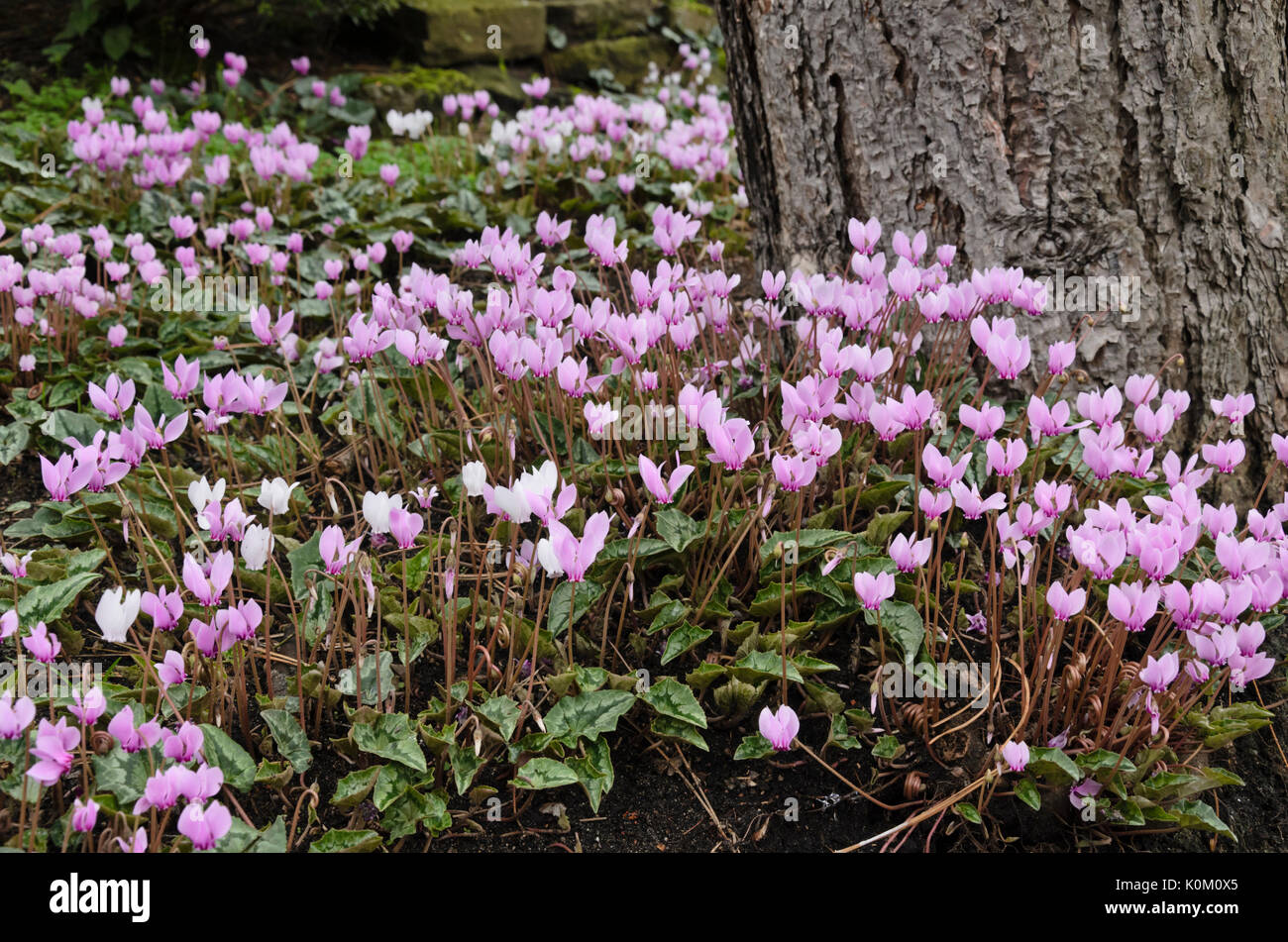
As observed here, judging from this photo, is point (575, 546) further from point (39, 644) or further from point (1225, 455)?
point (1225, 455)

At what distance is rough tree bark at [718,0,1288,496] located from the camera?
277 centimetres

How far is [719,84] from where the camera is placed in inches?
329

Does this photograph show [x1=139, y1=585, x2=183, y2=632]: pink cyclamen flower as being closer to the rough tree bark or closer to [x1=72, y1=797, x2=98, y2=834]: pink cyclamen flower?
[x1=72, y1=797, x2=98, y2=834]: pink cyclamen flower

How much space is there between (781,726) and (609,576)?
670 millimetres

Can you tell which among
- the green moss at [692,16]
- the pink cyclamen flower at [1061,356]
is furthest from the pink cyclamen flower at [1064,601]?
the green moss at [692,16]

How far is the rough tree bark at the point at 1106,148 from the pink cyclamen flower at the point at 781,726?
1.62 m

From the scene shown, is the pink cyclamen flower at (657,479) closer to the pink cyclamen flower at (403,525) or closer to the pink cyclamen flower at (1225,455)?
the pink cyclamen flower at (403,525)

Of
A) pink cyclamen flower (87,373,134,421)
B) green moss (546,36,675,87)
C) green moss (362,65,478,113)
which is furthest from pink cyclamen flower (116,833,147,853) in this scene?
green moss (546,36,675,87)

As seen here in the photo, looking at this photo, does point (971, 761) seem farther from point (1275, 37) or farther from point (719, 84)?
point (719, 84)

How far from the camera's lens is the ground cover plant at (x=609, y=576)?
193 centimetres
